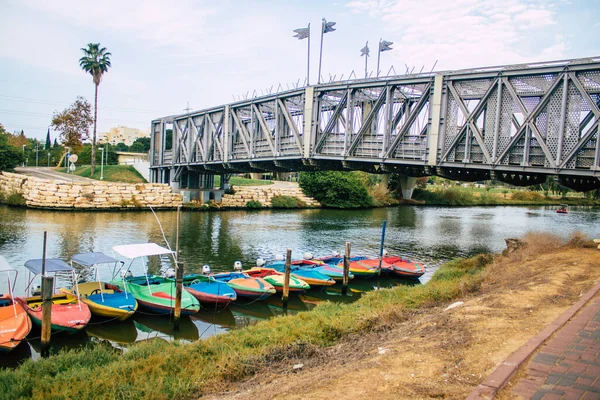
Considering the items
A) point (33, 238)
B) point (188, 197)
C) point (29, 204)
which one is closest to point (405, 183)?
point (188, 197)

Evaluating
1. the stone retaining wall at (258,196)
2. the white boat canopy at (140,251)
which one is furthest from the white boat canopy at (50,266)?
the stone retaining wall at (258,196)

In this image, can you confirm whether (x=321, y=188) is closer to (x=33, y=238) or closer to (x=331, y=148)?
(x=331, y=148)

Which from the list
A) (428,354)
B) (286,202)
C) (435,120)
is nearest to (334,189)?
(286,202)

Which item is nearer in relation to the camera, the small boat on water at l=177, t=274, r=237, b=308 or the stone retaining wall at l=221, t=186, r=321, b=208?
the small boat on water at l=177, t=274, r=237, b=308

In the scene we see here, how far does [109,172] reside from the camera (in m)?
76.8

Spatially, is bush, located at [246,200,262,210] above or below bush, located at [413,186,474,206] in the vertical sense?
below

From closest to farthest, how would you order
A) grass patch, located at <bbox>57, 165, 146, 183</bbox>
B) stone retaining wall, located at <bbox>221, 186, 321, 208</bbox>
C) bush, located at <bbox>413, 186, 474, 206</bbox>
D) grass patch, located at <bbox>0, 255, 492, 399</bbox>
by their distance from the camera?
grass patch, located at <bbox>0, 255, 492, 399</bbox> → stone retaining wall, located at <bbox>221, 186, 321, 208</bbox> → grass patch, located at <bbox>57, 165, 146, 183</bbox> → bush, located at <bbox>413, 186, 474, 206</bbox>

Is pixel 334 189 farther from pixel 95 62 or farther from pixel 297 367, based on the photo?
pixel 297 367

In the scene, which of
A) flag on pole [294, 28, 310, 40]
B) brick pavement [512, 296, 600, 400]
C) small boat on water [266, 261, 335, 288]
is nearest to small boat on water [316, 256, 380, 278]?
small boat on water [266, 261, 335, 288]

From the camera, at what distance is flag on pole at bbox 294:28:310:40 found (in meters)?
41.5

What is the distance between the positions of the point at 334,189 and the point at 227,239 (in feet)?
145

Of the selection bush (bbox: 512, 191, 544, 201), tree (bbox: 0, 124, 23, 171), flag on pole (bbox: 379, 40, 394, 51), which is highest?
flag on pole (bbox: 379, 40, 394, 51)

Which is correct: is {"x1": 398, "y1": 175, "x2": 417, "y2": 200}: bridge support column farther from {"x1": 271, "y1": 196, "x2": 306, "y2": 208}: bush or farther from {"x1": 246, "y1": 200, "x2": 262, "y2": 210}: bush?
{"x1": 246, "y1": 200, "x2": 262, "y2": 210}: bush

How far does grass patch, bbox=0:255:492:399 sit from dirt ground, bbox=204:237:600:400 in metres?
0.64
